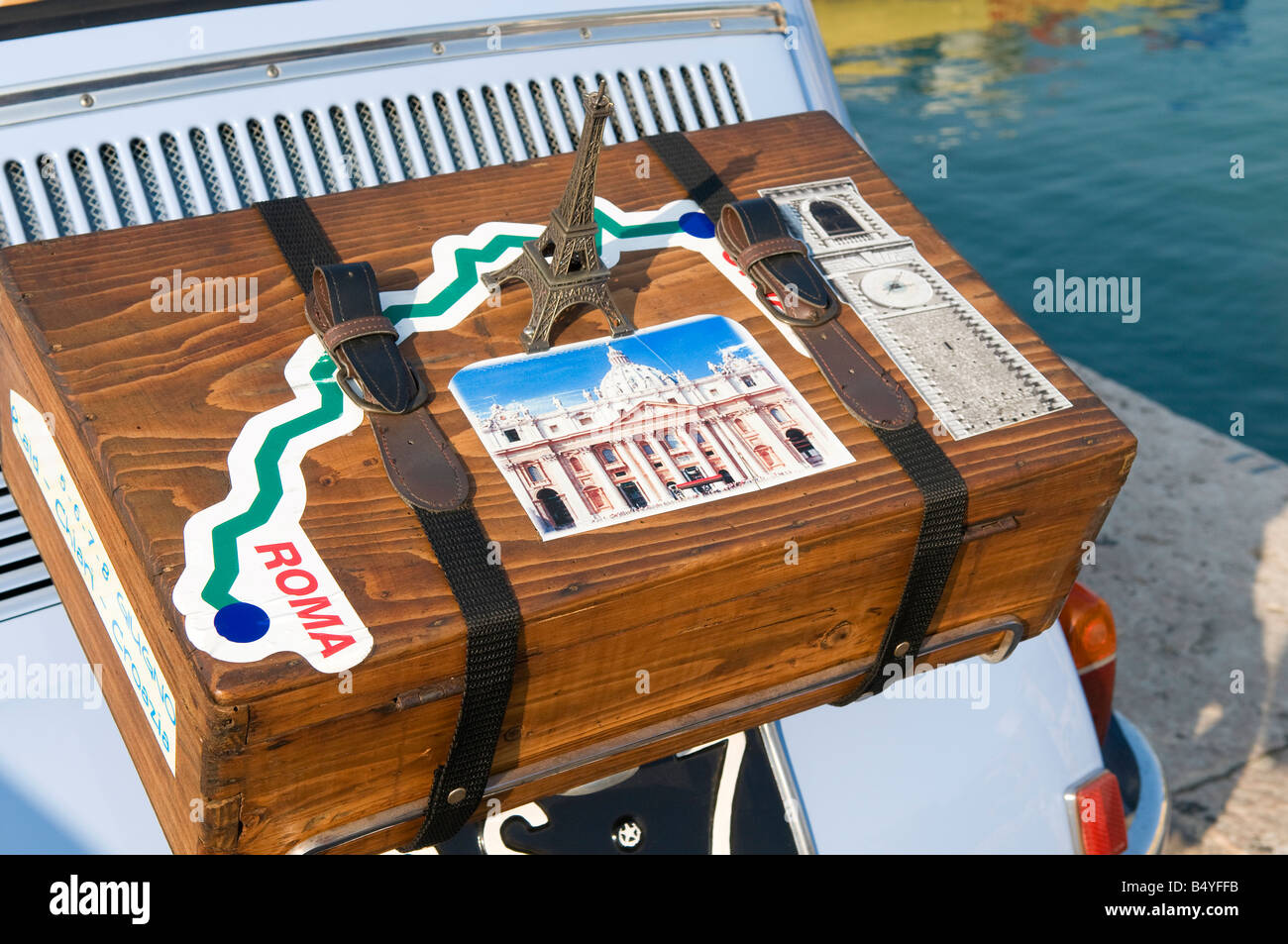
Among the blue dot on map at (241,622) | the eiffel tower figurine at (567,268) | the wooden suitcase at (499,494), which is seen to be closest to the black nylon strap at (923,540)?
the wooden suitcase at (499,494)

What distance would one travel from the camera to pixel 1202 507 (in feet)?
15.6

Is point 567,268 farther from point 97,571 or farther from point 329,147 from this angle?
point 97,571

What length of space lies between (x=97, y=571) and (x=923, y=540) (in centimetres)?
115

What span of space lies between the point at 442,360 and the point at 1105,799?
137cm

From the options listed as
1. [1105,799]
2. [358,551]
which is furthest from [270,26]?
[1105,799]

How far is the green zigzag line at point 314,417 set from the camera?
1.53m

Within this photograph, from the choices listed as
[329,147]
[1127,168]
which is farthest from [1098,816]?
[1127,168]

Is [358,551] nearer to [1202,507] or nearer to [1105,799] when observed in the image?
[1105,799]

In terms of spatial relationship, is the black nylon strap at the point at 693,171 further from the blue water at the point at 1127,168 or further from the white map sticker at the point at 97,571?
the blue water at the point at 1127,168

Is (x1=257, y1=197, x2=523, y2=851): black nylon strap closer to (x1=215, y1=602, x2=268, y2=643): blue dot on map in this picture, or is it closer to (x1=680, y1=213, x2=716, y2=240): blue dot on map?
(x1=215, y1=602, x2=268, y2=643): blue dot on map

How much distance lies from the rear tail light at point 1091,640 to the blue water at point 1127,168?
3.55 meters

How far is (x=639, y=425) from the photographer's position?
5.82 feet

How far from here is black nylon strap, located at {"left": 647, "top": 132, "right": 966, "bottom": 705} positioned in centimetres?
181

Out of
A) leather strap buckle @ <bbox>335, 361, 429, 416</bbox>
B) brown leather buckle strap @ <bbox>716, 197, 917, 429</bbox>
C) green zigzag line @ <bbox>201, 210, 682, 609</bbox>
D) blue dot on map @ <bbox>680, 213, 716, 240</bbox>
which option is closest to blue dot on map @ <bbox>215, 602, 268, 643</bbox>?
green zigzag line @ <bbox>201, 210, 682, 609</bbox>
